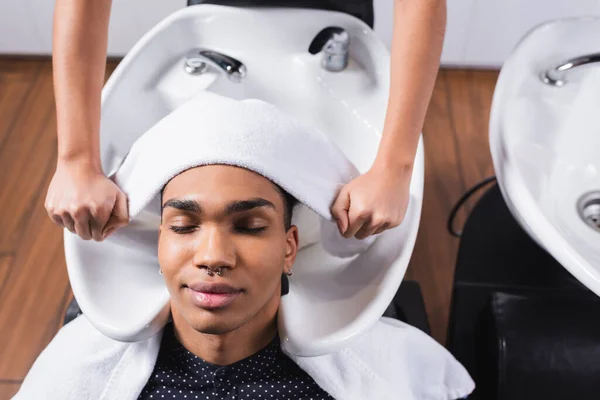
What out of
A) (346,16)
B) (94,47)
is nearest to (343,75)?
(346,16)

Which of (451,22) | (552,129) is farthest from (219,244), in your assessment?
(451,22)

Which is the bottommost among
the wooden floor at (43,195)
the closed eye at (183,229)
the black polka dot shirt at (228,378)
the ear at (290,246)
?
the wooden floor at (43,195)

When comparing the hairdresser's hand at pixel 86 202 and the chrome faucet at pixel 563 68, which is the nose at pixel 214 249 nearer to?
the hairdresser's hand at pixel 86 202

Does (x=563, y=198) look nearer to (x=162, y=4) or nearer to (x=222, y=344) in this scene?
(x=222, y=344)

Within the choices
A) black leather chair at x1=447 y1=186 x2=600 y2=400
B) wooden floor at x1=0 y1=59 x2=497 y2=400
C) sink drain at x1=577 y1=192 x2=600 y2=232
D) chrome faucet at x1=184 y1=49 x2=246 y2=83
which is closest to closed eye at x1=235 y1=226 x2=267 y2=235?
chrome faucet at x1=184 y1=49 x2=246 y2=83

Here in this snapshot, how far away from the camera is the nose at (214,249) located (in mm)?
715

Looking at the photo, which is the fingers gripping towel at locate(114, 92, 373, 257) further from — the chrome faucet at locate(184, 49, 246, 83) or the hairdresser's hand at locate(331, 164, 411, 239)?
the chrome faucet at locate(184, 49, 246, 83)

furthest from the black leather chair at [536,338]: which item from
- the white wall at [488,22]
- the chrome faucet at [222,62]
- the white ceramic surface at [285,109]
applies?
the white wall at [488,22]

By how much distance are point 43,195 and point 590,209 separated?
1.53m

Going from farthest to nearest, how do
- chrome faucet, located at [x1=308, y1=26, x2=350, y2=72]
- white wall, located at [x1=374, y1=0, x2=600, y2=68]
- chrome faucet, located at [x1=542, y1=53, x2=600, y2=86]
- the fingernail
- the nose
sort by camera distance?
white wall, located at [x1=374, y1=0, x2=600, y2=68]
chrome faucet, located at [x1=308, y1=26, x2=350, y2=72]
chrome faucet, located at [x1=542, y1=53, x2=600, y2=86]
the fingernail
the nose

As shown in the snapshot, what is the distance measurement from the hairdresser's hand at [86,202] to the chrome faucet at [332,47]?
476mm

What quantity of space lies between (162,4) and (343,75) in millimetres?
1021

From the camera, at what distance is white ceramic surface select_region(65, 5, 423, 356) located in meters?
0.84

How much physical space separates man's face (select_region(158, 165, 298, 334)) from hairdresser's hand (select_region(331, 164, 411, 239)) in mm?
111
